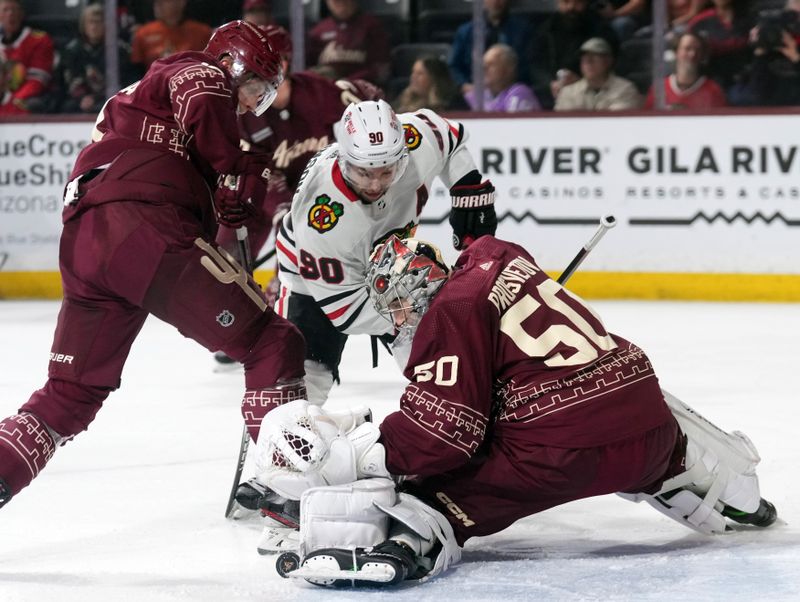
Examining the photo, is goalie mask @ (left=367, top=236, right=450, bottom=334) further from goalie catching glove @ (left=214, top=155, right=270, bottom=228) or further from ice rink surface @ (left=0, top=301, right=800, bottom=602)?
ice rink surface @ (left=0, top=301, right=800, bottom=602)

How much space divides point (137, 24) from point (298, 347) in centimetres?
482

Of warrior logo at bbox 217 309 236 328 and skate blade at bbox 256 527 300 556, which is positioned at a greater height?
warrior logo at bbox 217 309 236 328

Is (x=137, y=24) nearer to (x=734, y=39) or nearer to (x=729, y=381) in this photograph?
(x=734, y=39)

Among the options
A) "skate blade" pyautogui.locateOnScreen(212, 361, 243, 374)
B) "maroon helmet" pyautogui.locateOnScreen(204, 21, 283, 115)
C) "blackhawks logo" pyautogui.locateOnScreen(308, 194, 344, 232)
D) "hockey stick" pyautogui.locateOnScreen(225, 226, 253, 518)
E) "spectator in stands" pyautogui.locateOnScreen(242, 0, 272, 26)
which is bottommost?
"skate blade" pyautogui.locateOnScreen(212, 361, 243, 374)

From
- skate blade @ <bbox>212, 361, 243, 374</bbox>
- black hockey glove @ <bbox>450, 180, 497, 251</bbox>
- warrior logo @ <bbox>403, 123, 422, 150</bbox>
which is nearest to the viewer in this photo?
warrior logo @ <bbox>403, 123, 422, 150</bbox>

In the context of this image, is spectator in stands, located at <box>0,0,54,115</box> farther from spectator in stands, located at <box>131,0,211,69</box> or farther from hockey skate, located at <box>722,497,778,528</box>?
hockey skate, located at <box>722,497,778,528</box>

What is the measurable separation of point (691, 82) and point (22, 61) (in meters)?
3.52

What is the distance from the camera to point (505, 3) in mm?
7113

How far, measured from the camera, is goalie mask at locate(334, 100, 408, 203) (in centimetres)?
326

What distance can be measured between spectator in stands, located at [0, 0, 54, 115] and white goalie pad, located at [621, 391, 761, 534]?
5346 millimetres

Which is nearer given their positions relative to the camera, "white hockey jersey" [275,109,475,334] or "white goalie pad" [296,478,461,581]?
"white goalie pad" [296,478,461,581]

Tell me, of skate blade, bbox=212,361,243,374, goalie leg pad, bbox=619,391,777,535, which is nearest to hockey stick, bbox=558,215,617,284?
goalie leg pad, bbox=619,391,777,535

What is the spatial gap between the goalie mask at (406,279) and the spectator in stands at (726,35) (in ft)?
14.4

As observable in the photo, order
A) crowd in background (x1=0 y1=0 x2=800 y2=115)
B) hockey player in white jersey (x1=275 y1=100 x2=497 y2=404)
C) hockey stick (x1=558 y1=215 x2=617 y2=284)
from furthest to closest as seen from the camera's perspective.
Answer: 1. crowd in background (x1=0 y1=0 x2=800 y2=115)
2. hockey stick (x1=558 y1=215 x2=617 y2=284)
3. hockey player in white jersey (x1=275 y1=100 x2=497 y2=404)
